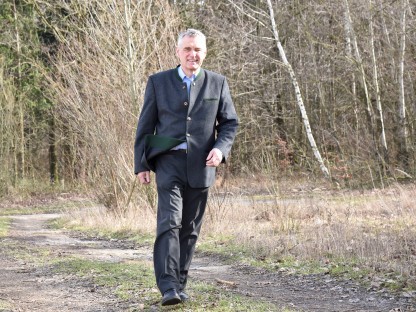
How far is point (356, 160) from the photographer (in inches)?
759

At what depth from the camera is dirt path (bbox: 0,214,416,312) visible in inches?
254

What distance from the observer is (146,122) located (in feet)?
19.4

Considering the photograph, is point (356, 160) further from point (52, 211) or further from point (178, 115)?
point (178, 115)

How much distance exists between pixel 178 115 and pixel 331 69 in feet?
75.1

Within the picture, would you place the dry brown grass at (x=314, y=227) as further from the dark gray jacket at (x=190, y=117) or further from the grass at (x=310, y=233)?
the dark gray jacket at (x=190, y=117)

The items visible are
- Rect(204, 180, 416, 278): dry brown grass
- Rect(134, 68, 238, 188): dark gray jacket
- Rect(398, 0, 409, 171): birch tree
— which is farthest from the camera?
Rect(398, 0, 409, 171): birch tree

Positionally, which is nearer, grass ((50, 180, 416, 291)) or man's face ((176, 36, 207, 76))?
man's face ((176, 36, 207, 76))

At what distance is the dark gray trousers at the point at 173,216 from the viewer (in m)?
5.73

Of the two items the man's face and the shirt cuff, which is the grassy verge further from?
the man's face

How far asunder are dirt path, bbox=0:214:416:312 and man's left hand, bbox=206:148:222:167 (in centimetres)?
133

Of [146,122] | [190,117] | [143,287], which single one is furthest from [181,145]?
[143,287]

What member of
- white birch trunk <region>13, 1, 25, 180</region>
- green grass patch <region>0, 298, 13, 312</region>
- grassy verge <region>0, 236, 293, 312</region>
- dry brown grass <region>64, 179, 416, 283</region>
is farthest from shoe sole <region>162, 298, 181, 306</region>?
white birch trunk <region>13, 1, 25, 180</region>

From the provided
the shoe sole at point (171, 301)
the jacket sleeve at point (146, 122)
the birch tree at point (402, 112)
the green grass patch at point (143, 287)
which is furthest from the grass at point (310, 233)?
the birch tree at point (402, 112)

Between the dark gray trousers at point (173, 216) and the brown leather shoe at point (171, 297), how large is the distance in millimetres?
38
